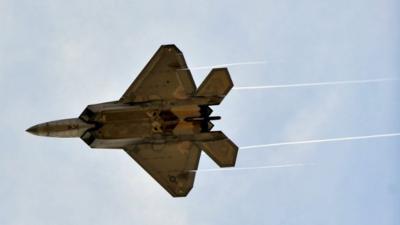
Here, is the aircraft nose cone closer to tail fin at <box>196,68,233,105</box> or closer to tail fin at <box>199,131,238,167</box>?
tail fin at <box>199,131,238,167</box>

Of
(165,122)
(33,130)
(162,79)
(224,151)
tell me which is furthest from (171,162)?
(33,130)

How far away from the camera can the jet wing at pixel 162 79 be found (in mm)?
A: 34469

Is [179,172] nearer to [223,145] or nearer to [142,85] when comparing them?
[223,145]

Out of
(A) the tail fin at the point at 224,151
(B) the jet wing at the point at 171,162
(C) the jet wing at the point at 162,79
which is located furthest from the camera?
(B) the jet wing at the point at 171,162

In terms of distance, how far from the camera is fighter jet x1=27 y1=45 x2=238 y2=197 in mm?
33844

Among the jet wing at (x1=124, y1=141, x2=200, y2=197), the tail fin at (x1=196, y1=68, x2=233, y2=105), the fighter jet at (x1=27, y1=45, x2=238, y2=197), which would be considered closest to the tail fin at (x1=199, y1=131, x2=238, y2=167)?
the fighter jet at (x1=27, y1=45, x2=238, y2=197)

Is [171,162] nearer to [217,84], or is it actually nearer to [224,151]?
[224,151]

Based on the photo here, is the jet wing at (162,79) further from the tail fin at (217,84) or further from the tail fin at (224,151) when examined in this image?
the tail fin at (224,151)

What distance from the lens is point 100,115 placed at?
112 feet

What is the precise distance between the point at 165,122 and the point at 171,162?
9.93ft

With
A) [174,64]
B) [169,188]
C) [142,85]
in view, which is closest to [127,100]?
[142,85]

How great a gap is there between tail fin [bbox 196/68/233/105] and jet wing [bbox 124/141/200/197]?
3329 millimetres

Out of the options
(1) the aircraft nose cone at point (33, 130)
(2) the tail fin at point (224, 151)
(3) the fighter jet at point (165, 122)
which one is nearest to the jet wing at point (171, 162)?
(3) the fighter jet at point (165, 122)

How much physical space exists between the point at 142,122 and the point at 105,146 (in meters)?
2.72
